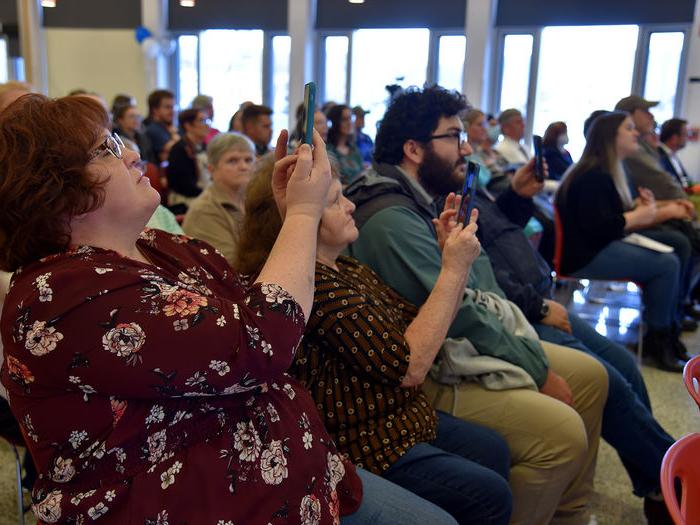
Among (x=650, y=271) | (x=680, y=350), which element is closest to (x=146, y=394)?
(x=650, y=271)

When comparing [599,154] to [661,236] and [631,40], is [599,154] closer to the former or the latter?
[661,236]

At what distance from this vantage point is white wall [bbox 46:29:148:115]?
10711mm

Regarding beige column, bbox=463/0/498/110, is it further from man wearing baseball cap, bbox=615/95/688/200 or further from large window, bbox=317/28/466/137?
man wearing baseball cap, bbox=615/95/688/200

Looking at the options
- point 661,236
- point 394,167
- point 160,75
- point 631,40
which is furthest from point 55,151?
point 160,75

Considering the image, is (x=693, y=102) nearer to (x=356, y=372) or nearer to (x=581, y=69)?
(x=581, y=69)

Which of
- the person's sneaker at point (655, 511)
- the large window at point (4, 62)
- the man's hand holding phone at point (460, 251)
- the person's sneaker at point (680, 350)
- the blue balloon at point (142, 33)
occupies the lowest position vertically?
the person's sneaker at point (680, 350)

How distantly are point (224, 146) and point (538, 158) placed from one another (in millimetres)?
1370

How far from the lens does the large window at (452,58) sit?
31.5 feet

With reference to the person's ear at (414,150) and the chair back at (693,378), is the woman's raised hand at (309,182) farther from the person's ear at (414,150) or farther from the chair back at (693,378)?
the person's ear at (414,150)

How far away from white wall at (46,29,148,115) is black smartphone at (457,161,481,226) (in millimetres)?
10359

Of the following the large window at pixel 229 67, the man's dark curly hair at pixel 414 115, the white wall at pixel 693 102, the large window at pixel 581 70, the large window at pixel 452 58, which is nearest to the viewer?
the man's dark curly hair at pixel 414 115

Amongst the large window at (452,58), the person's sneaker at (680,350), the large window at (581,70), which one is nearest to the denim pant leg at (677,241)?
the person's sneaker at (680,350)

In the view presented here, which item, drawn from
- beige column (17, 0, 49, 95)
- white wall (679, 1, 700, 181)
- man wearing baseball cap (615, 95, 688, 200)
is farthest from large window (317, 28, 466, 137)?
man wearing baseball cap (615, 95, 688, 200)

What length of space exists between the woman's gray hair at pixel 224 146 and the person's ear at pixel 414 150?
3.34ft
